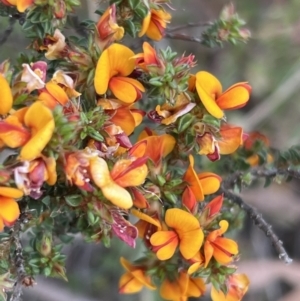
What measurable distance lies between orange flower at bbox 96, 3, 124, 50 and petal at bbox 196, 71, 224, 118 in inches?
6.6

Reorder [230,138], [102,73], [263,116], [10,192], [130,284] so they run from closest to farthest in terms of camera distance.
Answer: [10,192] < [102,73] < [230,138] < [130,284] < [263,116]

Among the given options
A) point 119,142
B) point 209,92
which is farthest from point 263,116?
point 119,142

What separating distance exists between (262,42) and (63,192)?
1.76 metres

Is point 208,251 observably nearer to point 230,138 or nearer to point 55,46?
point 230,138

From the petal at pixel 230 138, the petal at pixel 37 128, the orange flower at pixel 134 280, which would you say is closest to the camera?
the petal at pixel 37 128

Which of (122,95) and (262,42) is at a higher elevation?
(122,95)

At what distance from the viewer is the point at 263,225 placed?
3.57ft

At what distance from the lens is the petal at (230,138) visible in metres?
1.00

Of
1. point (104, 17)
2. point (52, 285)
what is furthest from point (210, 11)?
point (104, 17)

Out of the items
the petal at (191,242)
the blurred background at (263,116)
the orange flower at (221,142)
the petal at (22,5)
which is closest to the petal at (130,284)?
the petal at (191,242)

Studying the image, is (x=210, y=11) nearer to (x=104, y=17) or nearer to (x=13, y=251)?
(x=104, y=17)

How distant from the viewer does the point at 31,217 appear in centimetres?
96

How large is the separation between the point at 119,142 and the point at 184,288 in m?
0.35

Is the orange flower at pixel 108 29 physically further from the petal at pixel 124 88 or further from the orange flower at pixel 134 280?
the orange flower at pixel 134 280
